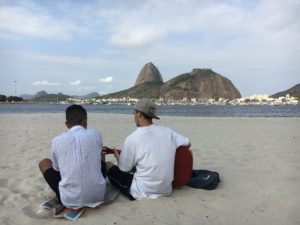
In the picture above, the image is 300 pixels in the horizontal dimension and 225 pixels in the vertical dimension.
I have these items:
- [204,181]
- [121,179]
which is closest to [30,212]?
[121,179]

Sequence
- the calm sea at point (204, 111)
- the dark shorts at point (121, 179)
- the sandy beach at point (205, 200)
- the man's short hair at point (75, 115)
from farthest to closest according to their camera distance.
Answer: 1. the calm sea at point (204, 111)
2. the dark shorts at point (121, 179)
3. the man's short hair at point (75, 115)
4. the sandy beach at point (205, 200)

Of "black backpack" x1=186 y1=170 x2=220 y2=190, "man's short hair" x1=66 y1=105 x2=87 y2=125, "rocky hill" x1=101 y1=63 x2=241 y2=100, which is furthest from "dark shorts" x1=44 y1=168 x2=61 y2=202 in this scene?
"rocky hill" x1=101 y1=63 x2=241 y2=100

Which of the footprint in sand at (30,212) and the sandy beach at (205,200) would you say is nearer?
the sandy beach at (205,200)

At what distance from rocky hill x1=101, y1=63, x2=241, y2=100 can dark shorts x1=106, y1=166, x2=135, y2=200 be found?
148179 millimetres

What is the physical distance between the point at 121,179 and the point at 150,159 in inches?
23.7

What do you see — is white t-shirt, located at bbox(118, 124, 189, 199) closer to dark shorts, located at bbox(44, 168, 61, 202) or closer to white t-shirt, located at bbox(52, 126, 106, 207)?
white t-shirt, located at bbox(52, 126, 106, 207)

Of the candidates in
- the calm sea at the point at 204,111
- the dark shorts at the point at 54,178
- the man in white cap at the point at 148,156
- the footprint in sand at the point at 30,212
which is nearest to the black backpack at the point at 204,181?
the man in white cap at the point at 148,156

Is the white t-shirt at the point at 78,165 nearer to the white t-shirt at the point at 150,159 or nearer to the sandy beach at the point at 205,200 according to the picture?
the sandy beach at the point at 205,200

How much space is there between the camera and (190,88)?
541 ft

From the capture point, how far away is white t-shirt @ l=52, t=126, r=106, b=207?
4289 mm

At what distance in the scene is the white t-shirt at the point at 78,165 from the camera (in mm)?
4289

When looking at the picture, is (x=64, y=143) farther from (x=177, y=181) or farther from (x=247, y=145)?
(x=247, y=145)

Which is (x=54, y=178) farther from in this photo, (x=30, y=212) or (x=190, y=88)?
(x=190, y=88)

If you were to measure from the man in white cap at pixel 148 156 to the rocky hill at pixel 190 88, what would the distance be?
148 m
